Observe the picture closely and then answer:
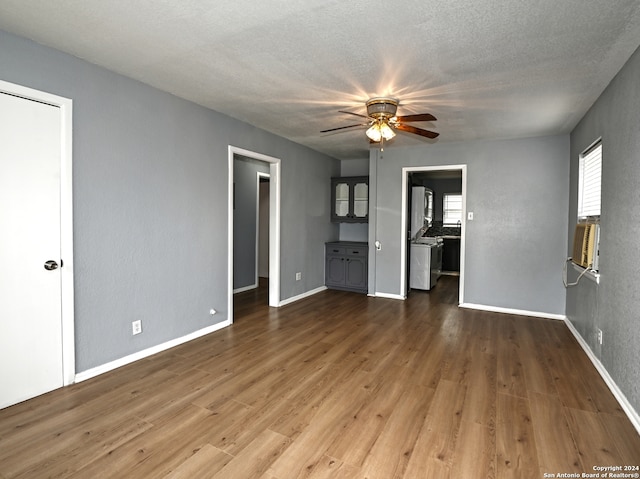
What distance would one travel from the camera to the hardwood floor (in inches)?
72.2

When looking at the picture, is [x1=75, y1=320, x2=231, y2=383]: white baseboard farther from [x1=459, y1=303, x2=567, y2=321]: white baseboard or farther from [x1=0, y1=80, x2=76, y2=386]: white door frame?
[x1=459, y1=303, x2=567, y2=321]: white baseboard

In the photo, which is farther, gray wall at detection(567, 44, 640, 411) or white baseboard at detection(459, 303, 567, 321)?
white baseboard at detection(459, 303, 567, 321)

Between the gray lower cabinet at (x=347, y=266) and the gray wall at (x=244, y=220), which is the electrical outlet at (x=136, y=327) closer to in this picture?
the gray wall at (x=244, y=220)

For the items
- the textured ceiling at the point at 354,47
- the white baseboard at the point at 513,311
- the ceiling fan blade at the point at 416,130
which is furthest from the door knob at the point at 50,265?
the white baseboard at the point at 513,311

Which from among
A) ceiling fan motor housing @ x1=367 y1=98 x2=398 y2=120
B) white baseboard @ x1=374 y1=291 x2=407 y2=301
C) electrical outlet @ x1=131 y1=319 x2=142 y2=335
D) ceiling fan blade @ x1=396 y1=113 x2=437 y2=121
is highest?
ceiling fan motor housing @ x1=367 y1=98 x2=398 y2=120

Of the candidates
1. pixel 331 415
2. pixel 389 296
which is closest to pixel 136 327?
pixel 331 415

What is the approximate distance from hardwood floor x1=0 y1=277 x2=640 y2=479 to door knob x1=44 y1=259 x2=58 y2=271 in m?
0.92

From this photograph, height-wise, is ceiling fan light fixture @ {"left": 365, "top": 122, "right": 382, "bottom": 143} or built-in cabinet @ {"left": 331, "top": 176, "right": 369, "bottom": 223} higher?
ceiling fan light fixture @ {"left": 365, "top": 122, "right": 382, "bottom": 143}

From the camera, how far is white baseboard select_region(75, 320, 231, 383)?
274cm

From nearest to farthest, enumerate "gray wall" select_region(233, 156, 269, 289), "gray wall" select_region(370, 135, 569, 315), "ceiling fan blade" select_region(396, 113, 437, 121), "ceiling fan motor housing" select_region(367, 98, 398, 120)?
1. "ceiling fan blade" select_region(396, 113, 437, 121)
2. "ceiling fan motor housing" select_region(367, 98, 398, 120)
3. "gray wall" select_region(370, 135, 569, 315)
4. "gray wall" select_region(233, 156, 269, 289)

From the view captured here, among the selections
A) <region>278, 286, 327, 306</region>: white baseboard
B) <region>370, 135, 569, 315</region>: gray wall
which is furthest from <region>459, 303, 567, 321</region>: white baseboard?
<region>278, 286, 327, 306</region>: white baseboard

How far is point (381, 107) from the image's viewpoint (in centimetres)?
323

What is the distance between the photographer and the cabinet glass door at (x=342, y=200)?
6.35 metres

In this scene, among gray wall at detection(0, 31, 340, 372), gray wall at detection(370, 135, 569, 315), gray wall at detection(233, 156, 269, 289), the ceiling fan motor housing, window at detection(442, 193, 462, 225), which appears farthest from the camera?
window at detection(442, 193, 462, 225)
